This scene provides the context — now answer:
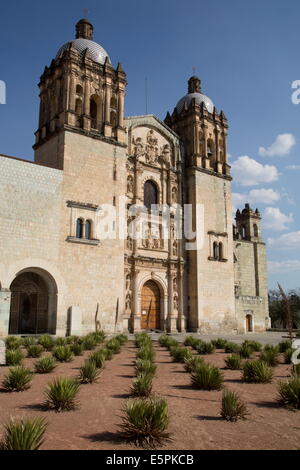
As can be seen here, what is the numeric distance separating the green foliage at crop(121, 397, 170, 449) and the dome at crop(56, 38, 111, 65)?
24.7m

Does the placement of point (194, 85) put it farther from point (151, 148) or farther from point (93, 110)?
point (93, 110)

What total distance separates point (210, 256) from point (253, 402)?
21.6 meters

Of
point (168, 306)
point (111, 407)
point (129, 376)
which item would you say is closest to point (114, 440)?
point (111, 407)

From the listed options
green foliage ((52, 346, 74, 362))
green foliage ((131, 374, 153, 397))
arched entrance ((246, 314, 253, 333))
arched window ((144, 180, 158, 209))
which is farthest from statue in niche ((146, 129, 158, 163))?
green foliage ((131, 374, 153, 397))

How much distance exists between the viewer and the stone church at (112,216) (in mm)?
20922

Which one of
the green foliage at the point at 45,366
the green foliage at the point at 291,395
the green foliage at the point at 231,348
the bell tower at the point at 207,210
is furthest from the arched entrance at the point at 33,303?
the green foliage at the point at 291,395

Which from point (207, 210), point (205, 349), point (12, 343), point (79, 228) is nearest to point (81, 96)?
point (79, 228)

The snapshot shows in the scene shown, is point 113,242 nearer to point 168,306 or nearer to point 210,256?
point 168,306

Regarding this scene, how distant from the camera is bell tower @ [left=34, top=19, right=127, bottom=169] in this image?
946 inches

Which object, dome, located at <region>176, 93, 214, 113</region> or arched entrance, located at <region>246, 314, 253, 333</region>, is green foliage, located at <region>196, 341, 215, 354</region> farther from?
dome, located at <region>176, 93, 214, 113</region>

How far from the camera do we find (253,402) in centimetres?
778

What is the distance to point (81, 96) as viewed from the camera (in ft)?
82.6

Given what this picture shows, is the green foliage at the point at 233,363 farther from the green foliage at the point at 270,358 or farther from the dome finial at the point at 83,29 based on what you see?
the dome finial at the point at 83,29

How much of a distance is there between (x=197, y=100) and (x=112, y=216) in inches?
561
